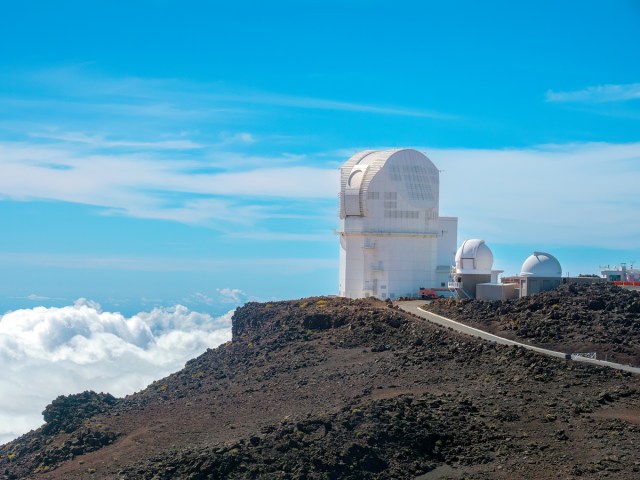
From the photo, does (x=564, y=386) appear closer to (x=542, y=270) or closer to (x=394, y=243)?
(x=542, y=270)

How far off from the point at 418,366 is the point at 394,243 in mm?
17597

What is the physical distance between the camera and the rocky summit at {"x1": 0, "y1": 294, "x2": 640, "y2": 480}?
103ft

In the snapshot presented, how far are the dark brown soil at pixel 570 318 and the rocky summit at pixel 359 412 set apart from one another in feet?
0.56

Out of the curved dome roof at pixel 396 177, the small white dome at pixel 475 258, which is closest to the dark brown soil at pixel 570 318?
the small white dome at pixel 475 258

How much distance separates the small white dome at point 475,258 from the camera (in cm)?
5575

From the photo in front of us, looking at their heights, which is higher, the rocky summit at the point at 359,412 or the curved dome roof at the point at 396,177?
the curved dome roof at the point at 396,177

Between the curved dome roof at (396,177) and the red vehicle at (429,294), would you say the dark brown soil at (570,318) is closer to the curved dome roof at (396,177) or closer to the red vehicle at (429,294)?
the red vehicle at (429,294)

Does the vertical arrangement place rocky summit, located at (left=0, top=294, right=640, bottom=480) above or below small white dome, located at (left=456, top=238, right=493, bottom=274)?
below

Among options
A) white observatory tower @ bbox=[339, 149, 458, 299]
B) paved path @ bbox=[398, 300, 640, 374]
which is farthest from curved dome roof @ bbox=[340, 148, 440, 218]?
paved path @ bbox=[398, 300, 640, 374]

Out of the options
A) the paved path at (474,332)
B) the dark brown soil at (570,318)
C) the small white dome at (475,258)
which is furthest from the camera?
the small white dome at (475,258)

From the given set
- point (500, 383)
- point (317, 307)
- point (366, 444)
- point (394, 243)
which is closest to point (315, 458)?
point (366, 444)

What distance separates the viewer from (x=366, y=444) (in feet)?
105

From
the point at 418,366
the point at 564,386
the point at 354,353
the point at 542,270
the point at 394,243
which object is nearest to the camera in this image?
the point at 564,386

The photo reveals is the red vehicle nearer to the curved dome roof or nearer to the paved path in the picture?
the paved path
